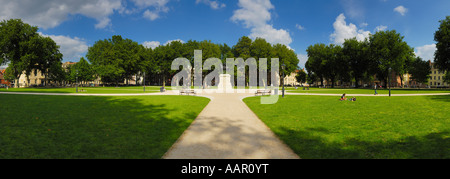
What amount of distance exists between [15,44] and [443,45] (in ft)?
305

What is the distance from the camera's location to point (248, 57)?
6550 cm

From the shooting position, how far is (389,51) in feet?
169

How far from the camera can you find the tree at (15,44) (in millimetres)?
48125

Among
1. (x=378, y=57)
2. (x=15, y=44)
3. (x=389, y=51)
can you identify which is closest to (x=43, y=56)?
(x=15, y=44)

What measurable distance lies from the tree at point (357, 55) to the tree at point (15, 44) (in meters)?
84.8

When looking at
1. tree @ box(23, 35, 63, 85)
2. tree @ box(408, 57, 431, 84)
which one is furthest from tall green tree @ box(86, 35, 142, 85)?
tree @ box(408, 57, 431, 84)

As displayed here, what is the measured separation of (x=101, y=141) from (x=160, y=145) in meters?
1.80

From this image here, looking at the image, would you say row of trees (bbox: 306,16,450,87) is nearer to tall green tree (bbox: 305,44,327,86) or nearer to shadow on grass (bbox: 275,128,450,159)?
tall green tree (bbox: 305,44,327,86)

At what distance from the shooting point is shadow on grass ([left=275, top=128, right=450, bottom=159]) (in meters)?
4.95

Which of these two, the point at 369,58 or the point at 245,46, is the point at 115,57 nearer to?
the point at 245,46

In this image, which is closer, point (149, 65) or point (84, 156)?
point (84, 156)
